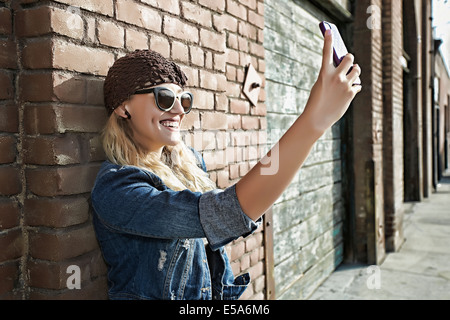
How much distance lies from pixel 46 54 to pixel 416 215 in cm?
832

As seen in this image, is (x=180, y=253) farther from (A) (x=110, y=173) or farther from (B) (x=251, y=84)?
(B) (x=251, y=84)

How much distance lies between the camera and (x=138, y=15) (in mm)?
1650

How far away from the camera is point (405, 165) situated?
408 inches

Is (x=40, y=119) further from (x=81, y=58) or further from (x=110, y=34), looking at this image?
(x=110, y=34)

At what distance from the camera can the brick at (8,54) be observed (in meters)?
1.33

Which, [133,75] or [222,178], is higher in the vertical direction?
[133,75]

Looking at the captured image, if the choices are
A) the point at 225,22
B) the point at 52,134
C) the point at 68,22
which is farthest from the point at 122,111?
the point at 225,22

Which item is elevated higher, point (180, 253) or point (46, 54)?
point (46, 54)

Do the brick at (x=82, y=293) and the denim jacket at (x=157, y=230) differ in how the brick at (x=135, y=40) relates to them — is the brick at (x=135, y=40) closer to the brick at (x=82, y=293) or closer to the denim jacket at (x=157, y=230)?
the denim jacket at (x=157, y=230)

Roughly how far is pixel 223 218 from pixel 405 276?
419 cm

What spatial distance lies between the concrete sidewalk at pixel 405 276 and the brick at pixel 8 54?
3.53 metres

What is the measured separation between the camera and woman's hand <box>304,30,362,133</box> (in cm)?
104
